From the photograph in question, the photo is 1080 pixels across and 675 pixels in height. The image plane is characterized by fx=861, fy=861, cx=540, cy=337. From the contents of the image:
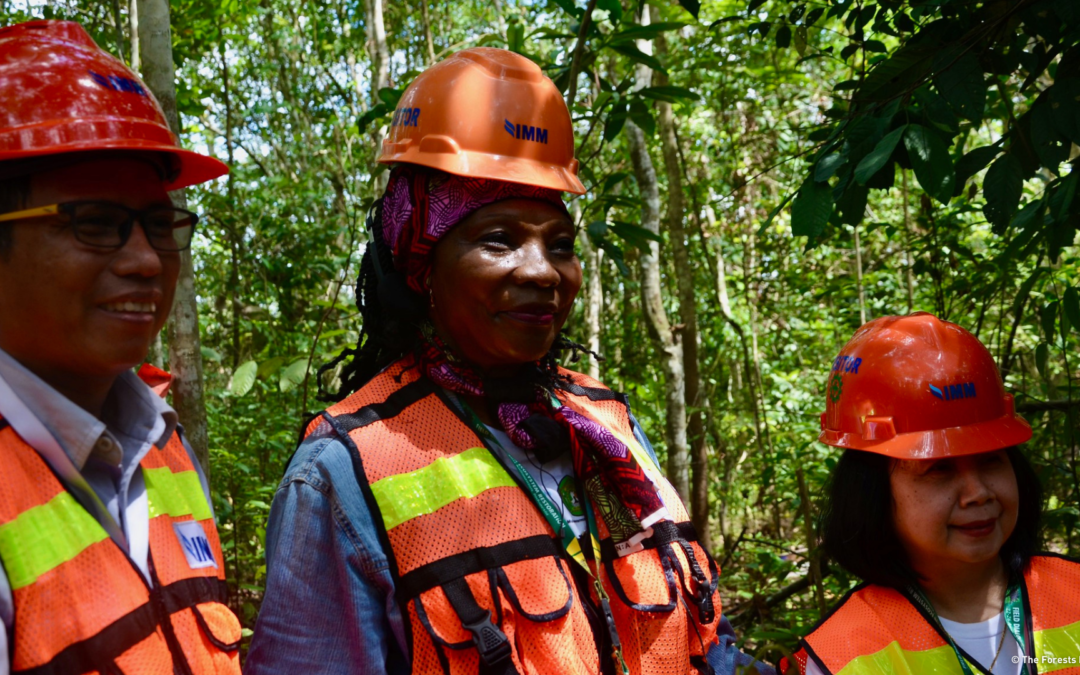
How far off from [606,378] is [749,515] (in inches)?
80.6

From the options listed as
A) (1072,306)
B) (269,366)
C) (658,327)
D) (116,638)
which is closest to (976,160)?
(1072,306)

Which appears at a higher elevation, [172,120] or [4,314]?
[172,120]

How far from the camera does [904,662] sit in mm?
1898

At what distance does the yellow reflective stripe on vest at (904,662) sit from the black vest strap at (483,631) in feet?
2.71

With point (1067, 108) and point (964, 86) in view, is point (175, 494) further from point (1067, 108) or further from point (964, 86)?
point (1067, 108)

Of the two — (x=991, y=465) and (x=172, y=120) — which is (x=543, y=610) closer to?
(x=991, y=465)

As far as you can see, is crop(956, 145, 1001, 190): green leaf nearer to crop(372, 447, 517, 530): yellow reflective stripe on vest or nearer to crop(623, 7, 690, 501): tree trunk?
crop(372, 447, 517, 530): yellow reflective stripe on vest

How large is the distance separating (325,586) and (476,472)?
0.36 m

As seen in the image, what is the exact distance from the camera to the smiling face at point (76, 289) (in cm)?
126

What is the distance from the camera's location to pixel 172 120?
306 centimetres

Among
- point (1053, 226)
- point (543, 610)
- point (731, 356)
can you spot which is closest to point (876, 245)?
point (731, 356)

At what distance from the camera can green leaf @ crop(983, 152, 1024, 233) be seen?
2.07 metres

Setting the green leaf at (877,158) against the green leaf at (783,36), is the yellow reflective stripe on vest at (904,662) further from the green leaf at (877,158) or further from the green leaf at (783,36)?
the green leaf at (783,36)

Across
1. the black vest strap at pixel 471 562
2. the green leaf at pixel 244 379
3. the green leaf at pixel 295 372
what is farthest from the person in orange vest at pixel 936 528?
the green leaf at pixel 244 379
